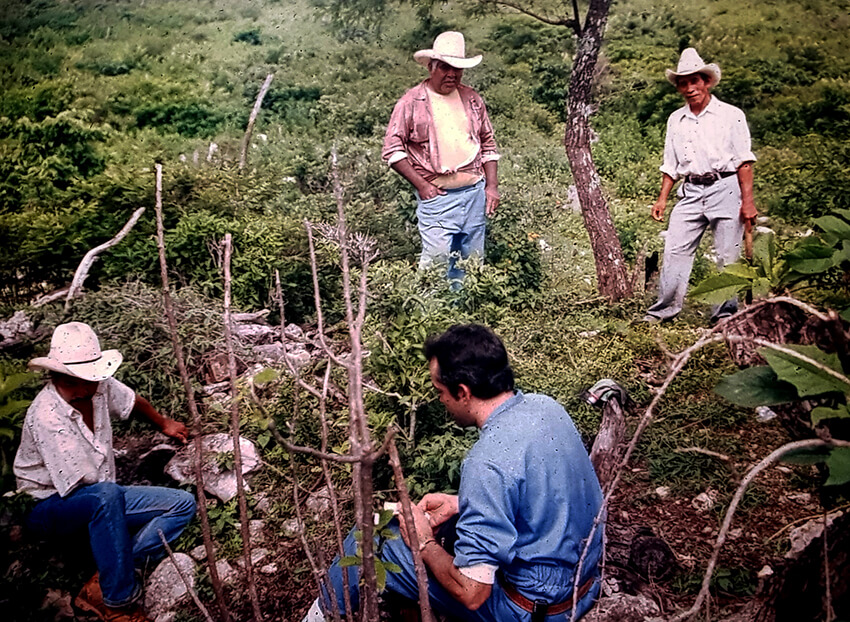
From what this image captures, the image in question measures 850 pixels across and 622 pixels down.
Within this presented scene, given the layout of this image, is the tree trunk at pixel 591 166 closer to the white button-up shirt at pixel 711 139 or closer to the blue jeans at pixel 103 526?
the white button-up shirt at pixel 711 139

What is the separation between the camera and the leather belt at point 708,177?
4.10m

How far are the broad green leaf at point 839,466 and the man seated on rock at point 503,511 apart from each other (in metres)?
0.77

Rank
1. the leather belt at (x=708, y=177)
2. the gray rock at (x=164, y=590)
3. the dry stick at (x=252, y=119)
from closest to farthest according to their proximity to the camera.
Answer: the gray rock at (x=164, y=590)
the leather belt at (x=708, y=177)
the dry stick at (x=252, y=119)

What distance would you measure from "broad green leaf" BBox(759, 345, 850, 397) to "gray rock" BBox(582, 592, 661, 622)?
45.7 inches

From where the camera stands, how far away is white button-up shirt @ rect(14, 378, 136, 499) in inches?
98.3

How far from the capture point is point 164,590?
264cm

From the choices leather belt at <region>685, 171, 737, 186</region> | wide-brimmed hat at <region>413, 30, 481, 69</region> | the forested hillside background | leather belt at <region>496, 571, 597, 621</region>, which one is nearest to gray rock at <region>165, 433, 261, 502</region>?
the forested hillside background

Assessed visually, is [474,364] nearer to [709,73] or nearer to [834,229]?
[834,229]

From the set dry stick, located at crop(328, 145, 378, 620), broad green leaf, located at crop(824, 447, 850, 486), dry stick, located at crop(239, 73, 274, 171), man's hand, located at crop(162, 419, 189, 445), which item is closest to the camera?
dry stick, located at crop(328, 145, 378, 620)

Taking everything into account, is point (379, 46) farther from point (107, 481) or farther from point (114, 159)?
point (107, 481)

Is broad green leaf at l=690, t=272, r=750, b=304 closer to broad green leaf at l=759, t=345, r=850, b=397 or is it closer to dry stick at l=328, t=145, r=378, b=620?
broad green leaf at l=759, t=345, r=850, b=397

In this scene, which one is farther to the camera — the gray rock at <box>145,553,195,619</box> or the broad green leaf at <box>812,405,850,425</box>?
the gray rock at <box>145,553,195,619</box>

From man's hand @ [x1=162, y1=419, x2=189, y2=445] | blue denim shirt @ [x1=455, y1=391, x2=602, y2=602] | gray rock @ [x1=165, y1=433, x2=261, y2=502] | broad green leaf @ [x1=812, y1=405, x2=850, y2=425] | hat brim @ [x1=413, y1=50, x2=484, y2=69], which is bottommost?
gray rock @ [x1=165, y1=433, x2=261, y2=502]

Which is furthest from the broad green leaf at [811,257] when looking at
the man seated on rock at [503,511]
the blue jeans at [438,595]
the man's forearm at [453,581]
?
the man's forearm at [453,581]
